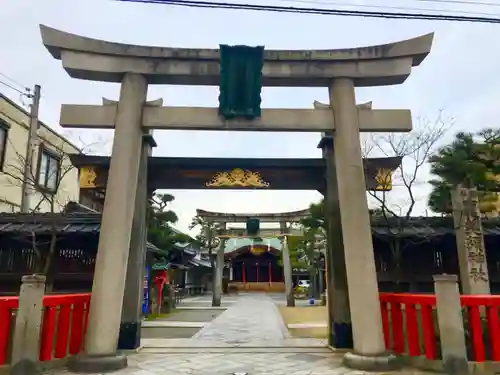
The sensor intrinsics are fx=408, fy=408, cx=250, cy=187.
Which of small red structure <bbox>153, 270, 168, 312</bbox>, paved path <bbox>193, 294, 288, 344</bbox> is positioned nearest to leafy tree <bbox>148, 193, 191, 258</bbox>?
small red structure <bbox>153, 270, 168, 312</bbox>

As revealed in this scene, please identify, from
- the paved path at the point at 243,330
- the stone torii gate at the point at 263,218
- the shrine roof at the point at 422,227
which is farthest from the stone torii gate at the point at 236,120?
the stone torii gate at the point at 263,218

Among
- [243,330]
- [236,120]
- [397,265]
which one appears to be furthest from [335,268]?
[243,330]

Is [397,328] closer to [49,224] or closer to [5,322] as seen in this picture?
[5,322]

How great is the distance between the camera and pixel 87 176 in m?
9.97

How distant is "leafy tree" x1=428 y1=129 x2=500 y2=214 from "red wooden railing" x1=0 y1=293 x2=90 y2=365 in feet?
32.2

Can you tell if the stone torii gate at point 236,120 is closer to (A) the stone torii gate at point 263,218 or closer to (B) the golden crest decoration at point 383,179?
(B) the golden crest decoration at point 383,179

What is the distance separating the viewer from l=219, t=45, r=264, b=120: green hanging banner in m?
8.50

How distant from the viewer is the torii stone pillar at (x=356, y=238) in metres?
7.23

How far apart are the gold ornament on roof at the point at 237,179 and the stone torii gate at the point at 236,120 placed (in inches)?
50.2

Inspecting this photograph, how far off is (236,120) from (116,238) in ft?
11.0

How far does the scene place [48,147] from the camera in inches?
805

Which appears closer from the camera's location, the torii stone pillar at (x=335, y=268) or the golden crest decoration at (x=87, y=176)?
the torii stone pillar at (x=335, y=268)

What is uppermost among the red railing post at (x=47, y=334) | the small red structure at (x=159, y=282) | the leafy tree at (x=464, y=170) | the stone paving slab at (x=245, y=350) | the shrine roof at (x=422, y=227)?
the leafy tree at (x=464, y=170)

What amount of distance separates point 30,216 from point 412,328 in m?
10.1
